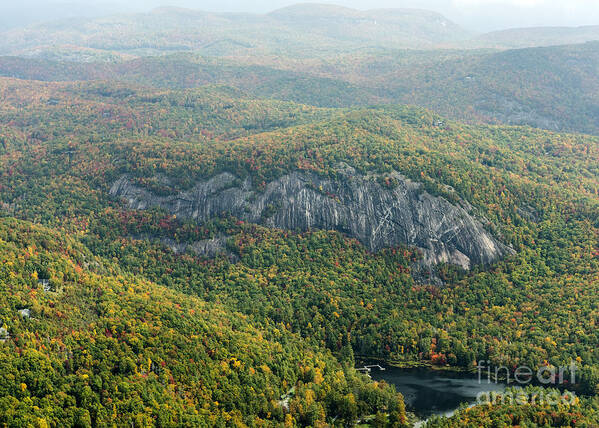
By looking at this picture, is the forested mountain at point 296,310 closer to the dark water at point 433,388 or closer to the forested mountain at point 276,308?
the forested mountain at point 276,308

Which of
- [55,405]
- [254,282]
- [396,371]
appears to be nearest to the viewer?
[55,405]

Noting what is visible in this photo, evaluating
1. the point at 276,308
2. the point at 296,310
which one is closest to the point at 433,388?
the point at 296,310

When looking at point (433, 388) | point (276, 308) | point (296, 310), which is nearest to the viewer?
point (433, 388)

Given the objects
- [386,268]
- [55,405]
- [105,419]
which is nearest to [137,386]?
[105,419]

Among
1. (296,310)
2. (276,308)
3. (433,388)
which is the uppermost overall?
(276,308)

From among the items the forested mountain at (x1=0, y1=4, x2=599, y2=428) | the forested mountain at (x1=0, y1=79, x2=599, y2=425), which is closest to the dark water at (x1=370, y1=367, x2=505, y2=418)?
the forested mountain at (x1=0, y1=4, x2=599, y2=428)

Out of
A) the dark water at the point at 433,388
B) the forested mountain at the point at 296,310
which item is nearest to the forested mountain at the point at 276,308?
the forested mountain at the point at 296,310

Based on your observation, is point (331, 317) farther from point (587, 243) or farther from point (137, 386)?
point (587, 243)

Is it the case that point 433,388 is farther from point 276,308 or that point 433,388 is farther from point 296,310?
point 276,308
